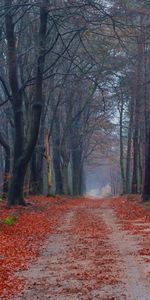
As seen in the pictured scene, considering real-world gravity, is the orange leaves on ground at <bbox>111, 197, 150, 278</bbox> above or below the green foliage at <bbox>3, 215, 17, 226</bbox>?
below

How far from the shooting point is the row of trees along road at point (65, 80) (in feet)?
67.5

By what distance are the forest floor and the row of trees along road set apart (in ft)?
20.0

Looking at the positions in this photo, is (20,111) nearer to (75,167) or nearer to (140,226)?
(140,226)

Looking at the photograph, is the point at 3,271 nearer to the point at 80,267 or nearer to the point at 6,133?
the point at 80,267

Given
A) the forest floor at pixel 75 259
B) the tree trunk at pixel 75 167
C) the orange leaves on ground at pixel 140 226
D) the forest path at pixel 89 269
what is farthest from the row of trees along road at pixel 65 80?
the forest path at pixel 89 269

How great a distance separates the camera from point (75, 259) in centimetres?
1210

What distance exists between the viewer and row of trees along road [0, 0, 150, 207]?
67.5 ft

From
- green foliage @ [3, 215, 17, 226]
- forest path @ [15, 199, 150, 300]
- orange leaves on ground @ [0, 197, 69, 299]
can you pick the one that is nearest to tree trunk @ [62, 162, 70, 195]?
orange leaves on ground @ [0, 197, 69, 299]

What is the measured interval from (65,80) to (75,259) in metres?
22.1

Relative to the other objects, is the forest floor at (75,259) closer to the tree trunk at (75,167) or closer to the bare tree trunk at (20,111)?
the bare tree trunk at (20,111)

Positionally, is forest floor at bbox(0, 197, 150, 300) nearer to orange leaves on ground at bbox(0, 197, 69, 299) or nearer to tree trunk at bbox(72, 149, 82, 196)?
orange leaves on ground at bbox(0, 197, 69, 299)

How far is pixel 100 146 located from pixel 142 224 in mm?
38256

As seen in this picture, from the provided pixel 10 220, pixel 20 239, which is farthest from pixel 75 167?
pixel 20 239

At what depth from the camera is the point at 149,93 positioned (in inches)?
1361
